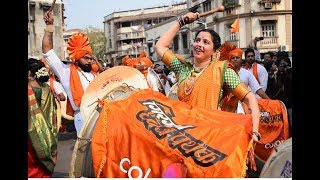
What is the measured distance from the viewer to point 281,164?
3357 millimetres

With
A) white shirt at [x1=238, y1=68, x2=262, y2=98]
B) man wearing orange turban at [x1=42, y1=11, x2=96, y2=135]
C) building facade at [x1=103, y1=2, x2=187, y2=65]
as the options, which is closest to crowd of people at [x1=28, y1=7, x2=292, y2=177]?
man wearing orange turban at [x1=42, y1=11, x2=96, y2=135]

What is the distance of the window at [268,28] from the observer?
73.0 feet

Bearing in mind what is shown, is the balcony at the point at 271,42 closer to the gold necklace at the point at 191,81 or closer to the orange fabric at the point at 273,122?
Answer: the orange fabric at the point at 273,122

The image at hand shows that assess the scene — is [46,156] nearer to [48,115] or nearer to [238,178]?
[48,115]

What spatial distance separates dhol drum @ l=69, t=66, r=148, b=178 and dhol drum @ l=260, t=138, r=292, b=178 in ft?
3.84

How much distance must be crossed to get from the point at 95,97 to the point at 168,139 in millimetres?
1280

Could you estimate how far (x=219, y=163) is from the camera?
10.9ft


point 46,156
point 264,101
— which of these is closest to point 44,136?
point 46,156

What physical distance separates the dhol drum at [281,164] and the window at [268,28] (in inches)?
747

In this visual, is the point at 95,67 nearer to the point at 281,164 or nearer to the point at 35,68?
the point at 35,68

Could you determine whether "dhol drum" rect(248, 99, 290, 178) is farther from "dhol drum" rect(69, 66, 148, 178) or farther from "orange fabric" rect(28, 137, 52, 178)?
"orange fabric" rect(28, 137, 52, 178)

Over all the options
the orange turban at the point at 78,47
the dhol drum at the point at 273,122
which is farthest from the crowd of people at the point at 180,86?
the dhol drum at the point at 273,122

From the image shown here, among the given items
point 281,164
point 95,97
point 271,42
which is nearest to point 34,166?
point 95,97
